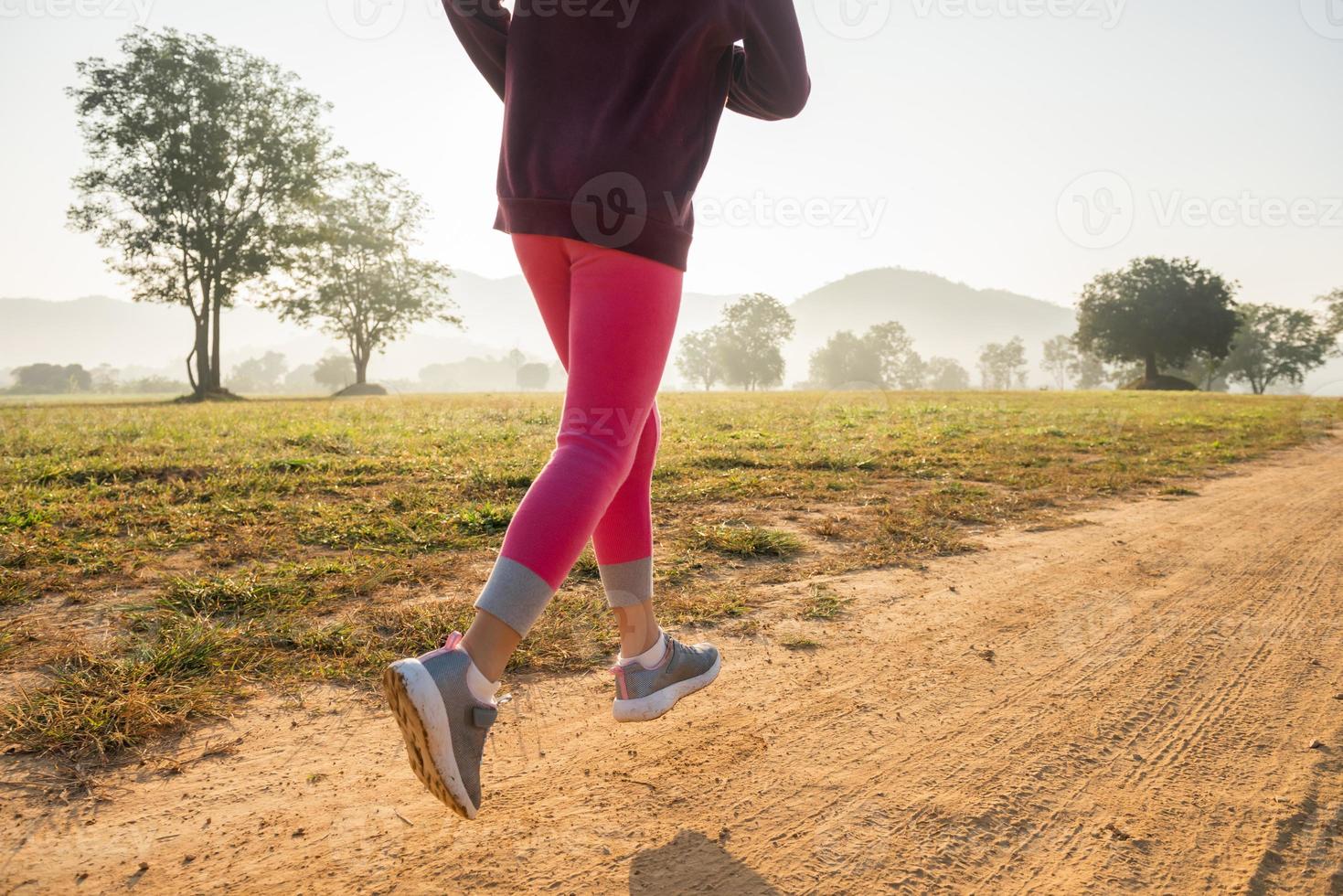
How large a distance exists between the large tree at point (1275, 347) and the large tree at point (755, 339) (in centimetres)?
4258

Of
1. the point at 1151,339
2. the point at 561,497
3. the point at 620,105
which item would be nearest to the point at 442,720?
the point at 561,497

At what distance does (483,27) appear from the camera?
1728mm

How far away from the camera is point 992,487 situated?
5.21 m

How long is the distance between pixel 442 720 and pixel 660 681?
1.92ft

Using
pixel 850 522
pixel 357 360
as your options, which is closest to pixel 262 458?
pixel 850 522

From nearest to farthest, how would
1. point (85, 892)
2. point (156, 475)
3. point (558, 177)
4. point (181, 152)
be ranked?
point (85, 892) → point (558, 177) → point (156, 475) → point (181, 152)

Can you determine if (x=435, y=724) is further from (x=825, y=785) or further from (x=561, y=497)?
(x=825, y=785)

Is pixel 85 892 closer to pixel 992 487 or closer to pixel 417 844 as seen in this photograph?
pixel 417 844

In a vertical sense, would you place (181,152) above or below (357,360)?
above

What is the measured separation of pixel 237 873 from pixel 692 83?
5.79ft

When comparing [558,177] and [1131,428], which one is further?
[1131,428]

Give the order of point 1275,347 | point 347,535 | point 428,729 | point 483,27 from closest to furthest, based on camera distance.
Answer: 1. point 428,729
2. point 483,27
3. point 347,535
4. point 1275,347

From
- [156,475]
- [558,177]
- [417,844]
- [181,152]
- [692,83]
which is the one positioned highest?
[181,152]

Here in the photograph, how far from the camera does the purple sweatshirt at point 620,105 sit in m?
1.50
